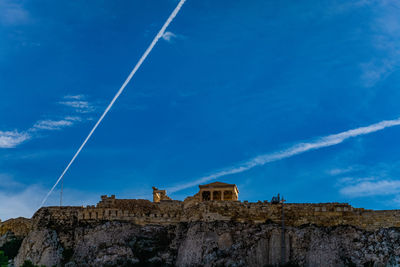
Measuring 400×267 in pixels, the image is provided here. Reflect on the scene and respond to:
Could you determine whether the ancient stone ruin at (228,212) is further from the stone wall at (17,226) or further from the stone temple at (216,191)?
the stone wall at (17,226)

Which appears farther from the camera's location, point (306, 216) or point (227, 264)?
point (306, 216)

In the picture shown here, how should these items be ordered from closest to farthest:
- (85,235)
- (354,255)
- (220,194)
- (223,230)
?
(354,255), (223,230), (85,235), (220,194)

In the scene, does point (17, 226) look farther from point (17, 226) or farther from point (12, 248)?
point (12, 248)

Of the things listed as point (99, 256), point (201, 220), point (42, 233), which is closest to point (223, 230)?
point (201, 220)

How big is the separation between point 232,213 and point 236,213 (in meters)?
0.32

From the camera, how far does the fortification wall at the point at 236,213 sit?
48406 millimetres

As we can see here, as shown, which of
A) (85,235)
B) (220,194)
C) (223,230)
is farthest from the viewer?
(220,194)

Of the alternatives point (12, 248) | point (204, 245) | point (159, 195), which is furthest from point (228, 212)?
point (12, 248)

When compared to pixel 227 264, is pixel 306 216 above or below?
above

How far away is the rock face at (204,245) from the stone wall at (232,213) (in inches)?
27.8

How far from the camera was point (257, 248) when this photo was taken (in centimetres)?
4769

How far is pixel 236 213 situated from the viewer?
50.9 m

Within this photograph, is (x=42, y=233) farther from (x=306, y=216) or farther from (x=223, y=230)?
(x=306, y=216)

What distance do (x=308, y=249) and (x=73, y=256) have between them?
19.0 metres
